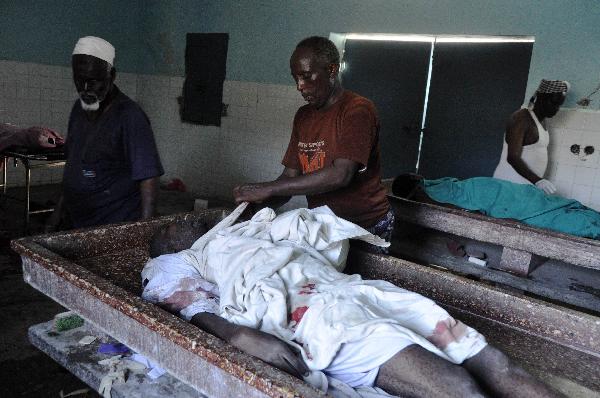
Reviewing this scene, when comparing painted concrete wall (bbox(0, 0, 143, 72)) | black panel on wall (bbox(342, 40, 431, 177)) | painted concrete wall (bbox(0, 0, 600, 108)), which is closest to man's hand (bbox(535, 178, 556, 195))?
painted concrete wall (bbox(0, 0, 600, 108))

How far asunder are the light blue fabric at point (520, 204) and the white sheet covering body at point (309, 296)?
1922 millimetres

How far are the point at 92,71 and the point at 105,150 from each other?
1.43ft

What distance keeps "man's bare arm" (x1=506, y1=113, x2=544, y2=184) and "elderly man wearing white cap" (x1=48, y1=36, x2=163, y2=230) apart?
356 cm

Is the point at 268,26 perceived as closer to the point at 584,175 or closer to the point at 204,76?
the point at 204,76

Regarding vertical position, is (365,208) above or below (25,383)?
above

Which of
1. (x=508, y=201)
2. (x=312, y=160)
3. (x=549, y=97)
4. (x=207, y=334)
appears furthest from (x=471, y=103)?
(x=207, y=334)

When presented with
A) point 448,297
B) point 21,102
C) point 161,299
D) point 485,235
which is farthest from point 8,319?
point 21,102

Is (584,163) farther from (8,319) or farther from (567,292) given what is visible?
(8,319)

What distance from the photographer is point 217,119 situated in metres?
7.64

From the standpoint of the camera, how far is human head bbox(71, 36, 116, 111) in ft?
8.56

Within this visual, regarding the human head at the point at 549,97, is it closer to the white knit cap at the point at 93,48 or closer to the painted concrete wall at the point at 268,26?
the painted concrete wall at the point at 268,26

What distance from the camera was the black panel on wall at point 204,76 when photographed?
743 centimetres

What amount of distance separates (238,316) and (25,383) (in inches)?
72.9

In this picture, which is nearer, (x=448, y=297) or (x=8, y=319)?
(x=448, y=297)
